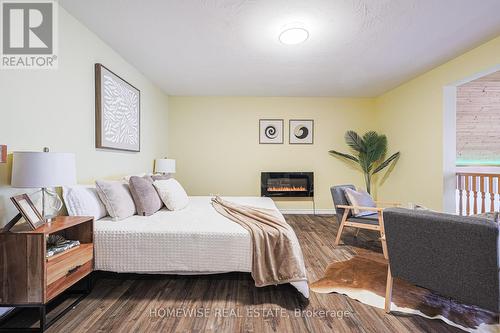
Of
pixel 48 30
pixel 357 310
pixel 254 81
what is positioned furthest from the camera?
pixel 254 81

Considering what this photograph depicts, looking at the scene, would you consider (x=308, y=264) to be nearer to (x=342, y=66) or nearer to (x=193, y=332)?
(x=193, y=332)

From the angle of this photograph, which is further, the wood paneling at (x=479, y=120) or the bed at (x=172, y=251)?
the wood paneling at (x=479, y=120)

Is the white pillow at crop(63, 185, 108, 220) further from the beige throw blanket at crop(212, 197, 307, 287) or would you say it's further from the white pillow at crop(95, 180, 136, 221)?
the beige throw blanket at crop(212, 197, 307, 287)

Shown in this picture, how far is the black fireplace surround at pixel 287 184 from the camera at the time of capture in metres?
4.68

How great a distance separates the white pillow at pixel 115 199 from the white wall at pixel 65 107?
0.37 meters

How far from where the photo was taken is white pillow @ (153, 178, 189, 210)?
2.58 metres

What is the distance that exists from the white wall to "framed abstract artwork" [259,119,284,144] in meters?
2.57

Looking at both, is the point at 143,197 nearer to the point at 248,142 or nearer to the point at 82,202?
the point at 82,202

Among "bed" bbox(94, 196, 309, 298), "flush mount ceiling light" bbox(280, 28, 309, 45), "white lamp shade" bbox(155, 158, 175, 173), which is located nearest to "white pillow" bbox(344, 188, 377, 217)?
"bed" bbox(94, 196, 309, 298)

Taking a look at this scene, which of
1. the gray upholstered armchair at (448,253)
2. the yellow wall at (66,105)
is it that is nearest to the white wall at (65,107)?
the yellow wall at (66,105)

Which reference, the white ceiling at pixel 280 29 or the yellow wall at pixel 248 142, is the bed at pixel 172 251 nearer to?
the white ceiling at pixel 280 29

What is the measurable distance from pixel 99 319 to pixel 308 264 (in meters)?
1.94

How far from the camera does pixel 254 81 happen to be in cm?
378

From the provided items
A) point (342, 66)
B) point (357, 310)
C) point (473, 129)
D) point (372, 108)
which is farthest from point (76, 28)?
point (473, 129)
